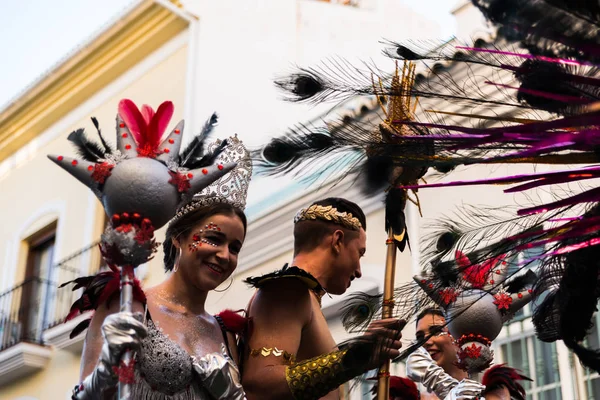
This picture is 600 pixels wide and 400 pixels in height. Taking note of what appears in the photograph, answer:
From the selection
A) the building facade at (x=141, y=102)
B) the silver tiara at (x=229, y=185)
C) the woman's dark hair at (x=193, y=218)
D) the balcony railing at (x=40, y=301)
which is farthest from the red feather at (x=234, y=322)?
the balcony railing at (x=40, y=301)

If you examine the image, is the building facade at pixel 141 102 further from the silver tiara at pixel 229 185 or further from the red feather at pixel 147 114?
the red feather at pixel 147 114

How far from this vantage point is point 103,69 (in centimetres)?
1480

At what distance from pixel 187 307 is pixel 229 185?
20.9 inches

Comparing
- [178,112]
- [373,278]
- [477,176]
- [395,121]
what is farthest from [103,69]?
[395,121]

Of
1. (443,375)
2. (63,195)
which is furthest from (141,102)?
(443,375)

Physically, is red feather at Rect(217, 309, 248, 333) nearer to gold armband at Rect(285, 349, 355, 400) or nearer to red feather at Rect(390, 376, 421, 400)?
gold armband at Rect(285, 349, 355, 400)

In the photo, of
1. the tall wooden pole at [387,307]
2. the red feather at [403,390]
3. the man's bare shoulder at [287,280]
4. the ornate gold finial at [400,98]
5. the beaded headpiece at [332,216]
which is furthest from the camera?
the red feather at [403,390]

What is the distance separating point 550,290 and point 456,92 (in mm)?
793

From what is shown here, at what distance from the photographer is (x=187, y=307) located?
171 inches

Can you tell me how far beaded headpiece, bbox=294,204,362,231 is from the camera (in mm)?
4664

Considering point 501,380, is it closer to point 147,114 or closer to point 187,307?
point 187,307

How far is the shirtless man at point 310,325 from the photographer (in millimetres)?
4055

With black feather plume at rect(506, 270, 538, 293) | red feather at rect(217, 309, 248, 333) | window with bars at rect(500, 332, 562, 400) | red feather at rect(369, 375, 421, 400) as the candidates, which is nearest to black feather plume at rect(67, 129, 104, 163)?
red feather at rect(217, 309, 248, 333)

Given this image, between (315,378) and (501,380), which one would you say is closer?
(315,378)
